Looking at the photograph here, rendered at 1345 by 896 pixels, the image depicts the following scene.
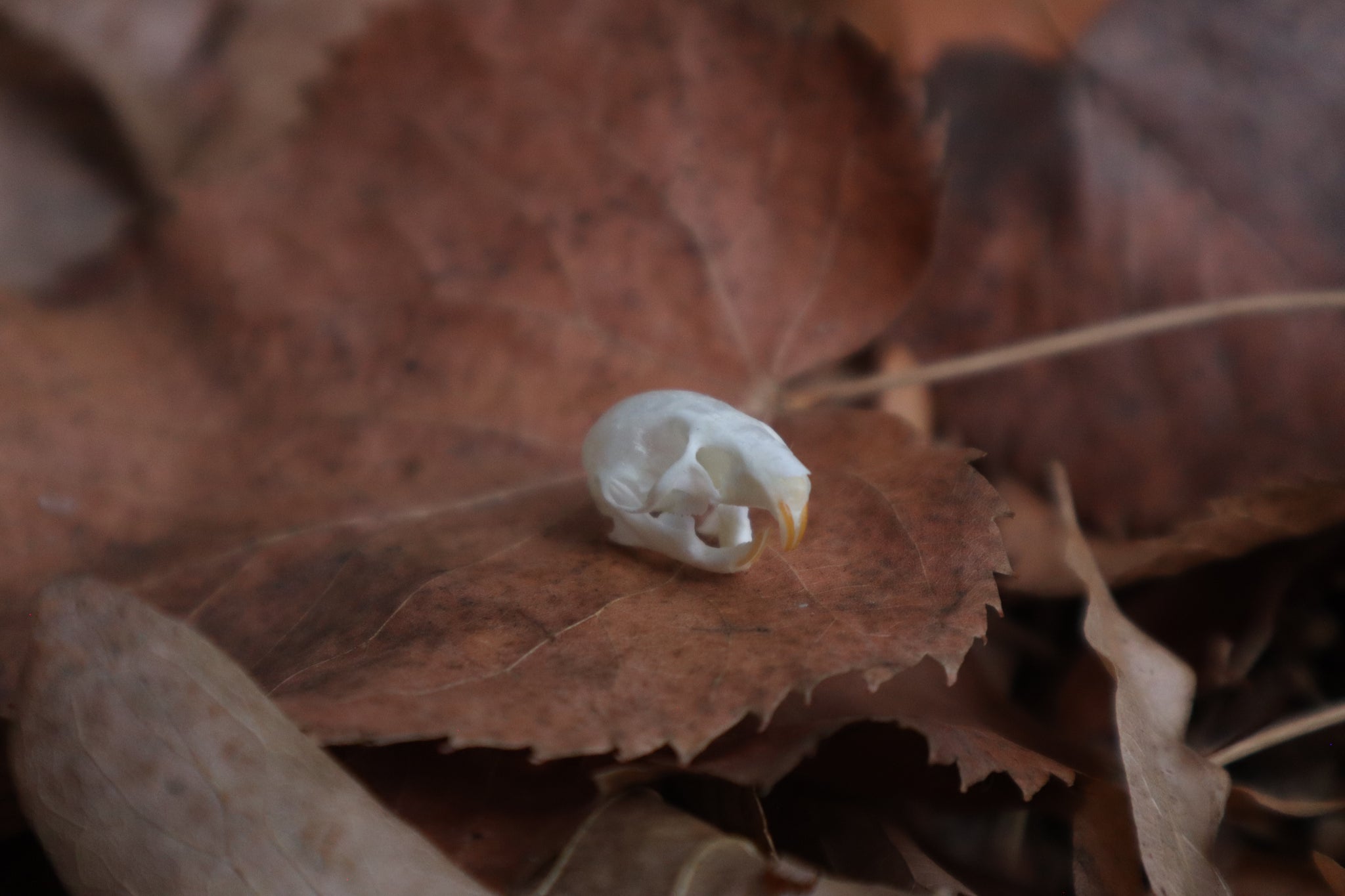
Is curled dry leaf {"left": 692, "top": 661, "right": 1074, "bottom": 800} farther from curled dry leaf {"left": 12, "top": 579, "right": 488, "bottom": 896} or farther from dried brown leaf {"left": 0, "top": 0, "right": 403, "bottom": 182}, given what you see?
dried brown leaf {"left": 0, "top": 0, "right": 403, "bottom": 182}

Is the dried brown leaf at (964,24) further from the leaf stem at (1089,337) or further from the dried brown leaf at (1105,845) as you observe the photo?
the dried brown leaf at (1105,845)

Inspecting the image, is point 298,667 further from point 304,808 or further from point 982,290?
point 982,290

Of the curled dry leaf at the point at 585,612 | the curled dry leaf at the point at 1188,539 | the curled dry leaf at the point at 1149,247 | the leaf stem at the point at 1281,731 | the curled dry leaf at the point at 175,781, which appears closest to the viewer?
the curled dry leaf at the point at 175,781

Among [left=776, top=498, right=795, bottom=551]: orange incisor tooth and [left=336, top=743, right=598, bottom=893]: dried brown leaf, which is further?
[left=776, top=498, right=795, bottom=551]: orange incisor tooth

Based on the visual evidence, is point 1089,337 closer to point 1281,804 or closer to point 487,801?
point 1281,804

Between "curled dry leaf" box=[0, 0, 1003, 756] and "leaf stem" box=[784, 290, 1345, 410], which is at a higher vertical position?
"curled dry leaf" box=[0, 0, 1003, 756]

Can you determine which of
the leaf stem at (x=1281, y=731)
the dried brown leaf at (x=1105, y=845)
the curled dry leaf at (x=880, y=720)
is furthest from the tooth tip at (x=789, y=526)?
the leaf stem at (x=1281, y=731)

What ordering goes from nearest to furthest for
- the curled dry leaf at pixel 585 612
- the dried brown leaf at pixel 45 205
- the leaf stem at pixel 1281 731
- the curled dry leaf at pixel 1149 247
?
the curled dry leaf at pixel 585 612
the leaf stem at pixel 1281 731
the curled dry leaf at pixel 1149 247
the dried brown leaf at pixel 45 205

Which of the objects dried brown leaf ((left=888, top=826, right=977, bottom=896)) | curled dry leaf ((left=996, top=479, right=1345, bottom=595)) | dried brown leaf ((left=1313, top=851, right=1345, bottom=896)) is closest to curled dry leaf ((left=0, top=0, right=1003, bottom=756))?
dried brown leaf ((left=888, top=826, right=977, bottom=896))
